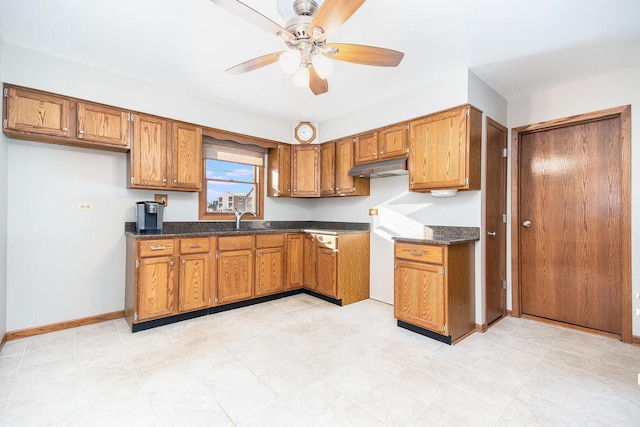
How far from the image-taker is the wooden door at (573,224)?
287 cm

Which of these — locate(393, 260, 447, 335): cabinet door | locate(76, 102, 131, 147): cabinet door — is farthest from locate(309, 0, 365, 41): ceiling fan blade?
locate(76, 102, 131, 147): cabinet door

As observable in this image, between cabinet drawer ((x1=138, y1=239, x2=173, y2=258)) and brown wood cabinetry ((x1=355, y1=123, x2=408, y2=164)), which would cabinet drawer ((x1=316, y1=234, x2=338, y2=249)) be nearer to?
brown wood cabinetry ((x1=355, y1=123, x2=408, y2=164))

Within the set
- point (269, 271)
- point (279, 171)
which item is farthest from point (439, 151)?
point (269, 271)

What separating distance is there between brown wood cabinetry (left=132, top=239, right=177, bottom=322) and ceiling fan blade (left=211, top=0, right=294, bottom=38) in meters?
2.24

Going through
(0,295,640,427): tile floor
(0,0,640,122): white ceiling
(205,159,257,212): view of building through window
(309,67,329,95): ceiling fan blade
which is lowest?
(0,295,640,427): tile floor

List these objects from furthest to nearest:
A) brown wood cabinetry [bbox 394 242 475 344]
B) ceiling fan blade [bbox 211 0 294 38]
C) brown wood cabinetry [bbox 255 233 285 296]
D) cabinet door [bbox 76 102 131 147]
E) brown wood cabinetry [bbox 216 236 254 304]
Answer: brown wood cabinetry [bbox 255 233 285 296]
brown wood cabinetry [bbox 216 236 254 304]
cabinet door [bbox 76 102 131 147]
brown wood cabinetry [bbox 394 242 475 344]
ceiling fan blade [bbox 211 0 294 38]

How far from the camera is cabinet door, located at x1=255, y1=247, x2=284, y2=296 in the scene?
3.75m

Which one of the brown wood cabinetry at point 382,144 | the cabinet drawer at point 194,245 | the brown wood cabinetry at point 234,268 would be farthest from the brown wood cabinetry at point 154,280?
the brown wood cabinetry at point 382,144

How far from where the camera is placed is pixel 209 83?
323 centimetres

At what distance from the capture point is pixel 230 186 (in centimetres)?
417

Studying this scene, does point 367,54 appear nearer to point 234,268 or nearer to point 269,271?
point 234,268

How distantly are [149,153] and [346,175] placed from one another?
7.64ft

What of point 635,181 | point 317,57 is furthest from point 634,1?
point 317,57

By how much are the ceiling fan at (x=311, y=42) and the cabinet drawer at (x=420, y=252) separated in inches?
62.9
